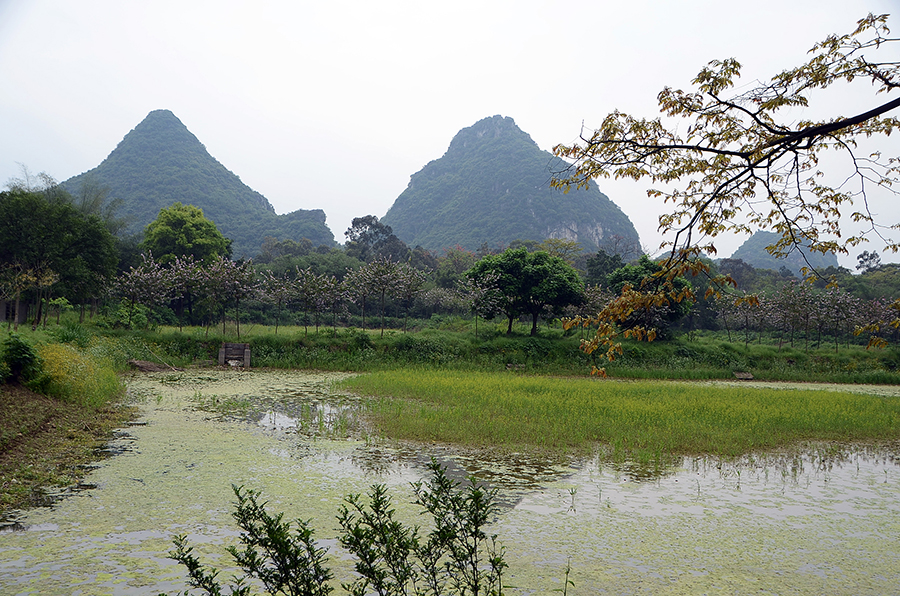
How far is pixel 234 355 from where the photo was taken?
19.3 meters

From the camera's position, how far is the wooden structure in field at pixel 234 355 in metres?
19.0

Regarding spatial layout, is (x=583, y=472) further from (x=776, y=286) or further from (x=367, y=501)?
(x=776, y=286)

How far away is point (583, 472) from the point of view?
6.84 metres

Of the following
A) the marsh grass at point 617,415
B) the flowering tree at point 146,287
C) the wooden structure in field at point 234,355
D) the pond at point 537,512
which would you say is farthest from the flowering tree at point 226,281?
the pond at point 537,512

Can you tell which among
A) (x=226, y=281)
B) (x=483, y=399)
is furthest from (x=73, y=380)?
(x=226, y=281)

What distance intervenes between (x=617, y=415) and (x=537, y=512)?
5.80 metres

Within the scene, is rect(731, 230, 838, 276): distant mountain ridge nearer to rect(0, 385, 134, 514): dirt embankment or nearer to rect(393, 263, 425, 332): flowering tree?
rect(393, 263, 425, 332): flowering tree

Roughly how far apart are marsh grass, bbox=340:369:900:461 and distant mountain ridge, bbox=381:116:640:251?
9487 centimetres

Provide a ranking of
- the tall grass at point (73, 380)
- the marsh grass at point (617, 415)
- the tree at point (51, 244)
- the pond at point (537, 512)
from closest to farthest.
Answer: the pond at point (537, 512) → the marsh grass at point (617, 415) → the tall grass at point (73, 380) → the tree at point (51, 244)

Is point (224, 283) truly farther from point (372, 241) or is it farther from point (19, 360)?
point (372, 241)

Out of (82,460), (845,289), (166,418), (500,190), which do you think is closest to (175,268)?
(166,418)

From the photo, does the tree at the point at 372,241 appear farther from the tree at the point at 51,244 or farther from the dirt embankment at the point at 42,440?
the dirt embankment at the point at 42,440

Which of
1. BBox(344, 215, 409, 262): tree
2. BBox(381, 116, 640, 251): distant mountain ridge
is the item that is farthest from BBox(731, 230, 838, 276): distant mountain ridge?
BBox(344, 215, 409, 262): tree

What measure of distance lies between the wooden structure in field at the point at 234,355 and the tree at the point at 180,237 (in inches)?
650
